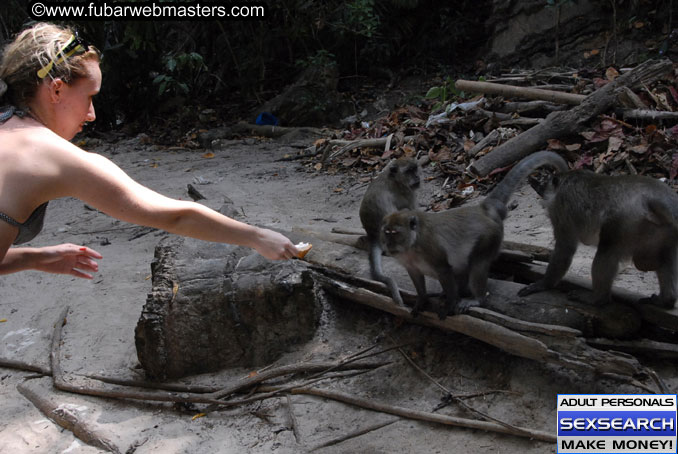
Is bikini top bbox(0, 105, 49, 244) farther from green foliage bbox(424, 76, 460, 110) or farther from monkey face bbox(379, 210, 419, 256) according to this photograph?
green foliage bbox(424, 76, 460, 110)

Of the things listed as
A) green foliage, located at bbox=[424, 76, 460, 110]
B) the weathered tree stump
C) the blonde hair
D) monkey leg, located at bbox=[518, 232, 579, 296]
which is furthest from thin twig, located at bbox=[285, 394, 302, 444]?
green foliage, located at bbox=[424, 76, 460, 110]

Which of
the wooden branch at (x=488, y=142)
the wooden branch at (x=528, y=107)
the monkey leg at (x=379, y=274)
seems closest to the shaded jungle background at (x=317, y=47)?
the wooden branch at (x=528, y=107)

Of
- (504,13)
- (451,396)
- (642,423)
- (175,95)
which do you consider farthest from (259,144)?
(642,423)

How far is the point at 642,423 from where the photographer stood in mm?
2887

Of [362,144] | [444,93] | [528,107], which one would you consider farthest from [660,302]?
[444,93]

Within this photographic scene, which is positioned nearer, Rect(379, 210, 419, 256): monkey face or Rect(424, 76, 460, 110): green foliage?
Rect(379, 210, 419, 256): monkey face

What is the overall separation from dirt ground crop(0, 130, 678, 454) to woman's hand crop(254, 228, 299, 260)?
1355 millimetres

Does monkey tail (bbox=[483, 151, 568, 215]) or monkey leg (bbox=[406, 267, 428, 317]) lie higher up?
monkey tail (bbox=[483, 151, 568, 215])

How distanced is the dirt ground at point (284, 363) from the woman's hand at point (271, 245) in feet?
4.45

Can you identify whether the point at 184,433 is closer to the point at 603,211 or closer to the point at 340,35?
the point at 603,211

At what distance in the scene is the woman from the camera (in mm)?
2412

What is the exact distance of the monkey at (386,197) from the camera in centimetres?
470

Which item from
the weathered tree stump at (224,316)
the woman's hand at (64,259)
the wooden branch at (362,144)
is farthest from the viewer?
the wooden branch at (362,144)

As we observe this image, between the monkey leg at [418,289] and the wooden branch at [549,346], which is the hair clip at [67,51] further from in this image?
the wooden branch at [549,346]
